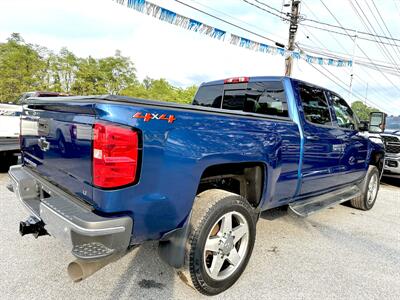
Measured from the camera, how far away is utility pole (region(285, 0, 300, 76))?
1486cm

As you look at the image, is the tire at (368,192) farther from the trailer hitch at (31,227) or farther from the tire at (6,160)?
the tire at (6,160)

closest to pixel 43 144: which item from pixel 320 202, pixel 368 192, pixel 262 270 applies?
pixel 262 270

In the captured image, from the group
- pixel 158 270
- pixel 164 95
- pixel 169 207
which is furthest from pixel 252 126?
pixel 164 95

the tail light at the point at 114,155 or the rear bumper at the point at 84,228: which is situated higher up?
the tail light at the point at 114,155

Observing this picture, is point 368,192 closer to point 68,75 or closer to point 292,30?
point 292,30

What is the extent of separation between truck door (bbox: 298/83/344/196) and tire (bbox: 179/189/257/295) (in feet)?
3.97

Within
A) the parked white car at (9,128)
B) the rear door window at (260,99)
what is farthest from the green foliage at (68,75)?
the rear door window at (260,99)

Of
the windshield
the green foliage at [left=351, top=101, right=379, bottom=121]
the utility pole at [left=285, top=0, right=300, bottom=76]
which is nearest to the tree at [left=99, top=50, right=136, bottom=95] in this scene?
the utility pole at [left=285, top=0, right=300, bottom=76]

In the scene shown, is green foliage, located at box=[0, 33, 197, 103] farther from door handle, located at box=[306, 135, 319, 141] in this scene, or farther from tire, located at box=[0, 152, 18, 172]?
door handle, located at box=[306, 135, 319, 141]

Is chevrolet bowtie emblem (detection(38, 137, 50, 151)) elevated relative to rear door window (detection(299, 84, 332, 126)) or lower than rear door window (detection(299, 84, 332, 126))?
lower

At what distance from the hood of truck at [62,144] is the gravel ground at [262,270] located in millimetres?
876

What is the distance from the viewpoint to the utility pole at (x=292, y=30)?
48.8 feet

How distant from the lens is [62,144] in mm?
2258

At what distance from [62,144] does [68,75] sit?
3862cm
